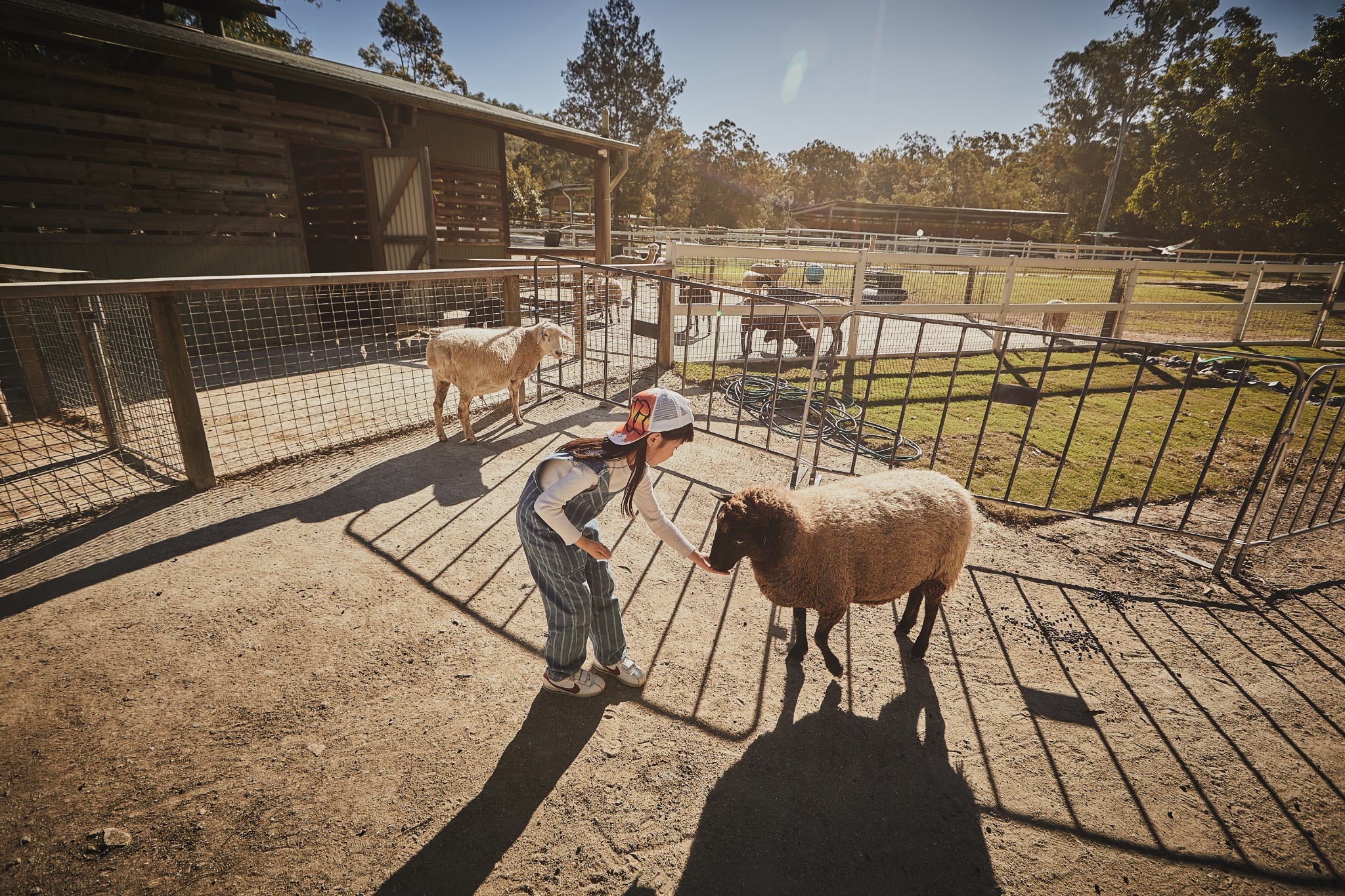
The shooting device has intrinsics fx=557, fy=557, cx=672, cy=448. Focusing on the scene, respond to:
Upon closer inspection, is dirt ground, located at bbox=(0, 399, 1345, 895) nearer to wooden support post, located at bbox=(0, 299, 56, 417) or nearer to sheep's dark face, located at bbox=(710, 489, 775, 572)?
sheep's dark face, located at bbox=(710, 489, 775, 572)

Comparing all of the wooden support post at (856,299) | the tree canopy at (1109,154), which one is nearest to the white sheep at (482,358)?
the wooden support post at (856,299)

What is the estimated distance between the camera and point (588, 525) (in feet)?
9.43

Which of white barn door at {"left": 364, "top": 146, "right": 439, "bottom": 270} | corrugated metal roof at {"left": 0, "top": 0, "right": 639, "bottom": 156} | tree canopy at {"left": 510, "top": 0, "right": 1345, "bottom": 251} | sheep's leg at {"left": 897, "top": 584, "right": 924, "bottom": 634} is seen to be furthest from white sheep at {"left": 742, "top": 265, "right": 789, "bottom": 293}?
tree canopy at {"left": 510, "top": 0, "right": 1345, "bottom": 251}

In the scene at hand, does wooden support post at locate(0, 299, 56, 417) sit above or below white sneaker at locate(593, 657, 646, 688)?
above

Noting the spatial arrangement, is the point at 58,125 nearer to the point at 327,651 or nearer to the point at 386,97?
the point at 386,97

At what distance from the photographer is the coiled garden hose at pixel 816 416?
20.2 ft

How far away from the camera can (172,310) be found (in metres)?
4.42

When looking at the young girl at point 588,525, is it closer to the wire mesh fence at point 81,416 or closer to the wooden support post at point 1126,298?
the wire mesh fence at point 81,416

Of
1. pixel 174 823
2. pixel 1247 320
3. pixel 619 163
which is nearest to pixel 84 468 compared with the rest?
pixel 174 823

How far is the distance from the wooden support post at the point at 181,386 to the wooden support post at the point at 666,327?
5268 mm

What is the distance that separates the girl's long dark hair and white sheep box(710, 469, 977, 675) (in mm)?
507

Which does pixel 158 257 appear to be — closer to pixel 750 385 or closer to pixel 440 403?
pixel 440 403

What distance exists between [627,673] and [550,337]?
4303 millimetres

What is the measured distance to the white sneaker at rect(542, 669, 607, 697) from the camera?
9.63ft
